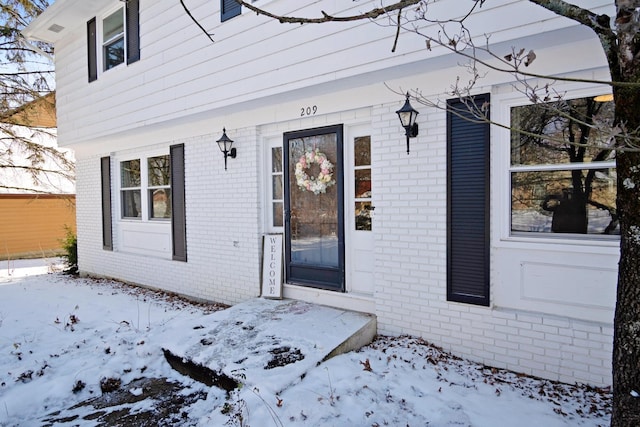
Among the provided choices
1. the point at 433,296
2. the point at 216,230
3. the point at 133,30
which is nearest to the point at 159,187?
the point at 216,230

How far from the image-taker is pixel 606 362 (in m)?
3.12

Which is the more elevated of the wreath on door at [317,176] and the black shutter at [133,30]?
the black shutter at [133,30]

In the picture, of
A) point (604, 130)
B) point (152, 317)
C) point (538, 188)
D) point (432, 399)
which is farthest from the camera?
point (152, 317)

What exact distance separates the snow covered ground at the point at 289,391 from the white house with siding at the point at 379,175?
1.36 ft

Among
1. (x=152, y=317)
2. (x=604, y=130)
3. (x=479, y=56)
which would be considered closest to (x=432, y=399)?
(x=604, y=130)

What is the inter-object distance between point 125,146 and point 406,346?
6.39 meters

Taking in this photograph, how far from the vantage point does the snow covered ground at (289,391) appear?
9.05 feet

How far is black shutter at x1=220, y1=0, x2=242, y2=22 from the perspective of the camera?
4.80 m

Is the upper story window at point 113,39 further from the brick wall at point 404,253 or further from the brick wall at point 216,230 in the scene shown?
the brick wall at point 404,253

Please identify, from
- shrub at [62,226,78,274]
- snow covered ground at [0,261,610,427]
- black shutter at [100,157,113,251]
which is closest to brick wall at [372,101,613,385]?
snow covered ground at [0,261,610,427]

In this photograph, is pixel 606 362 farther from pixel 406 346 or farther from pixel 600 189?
pixel 406 346

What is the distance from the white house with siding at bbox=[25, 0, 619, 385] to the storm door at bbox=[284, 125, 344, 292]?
22 millimetres

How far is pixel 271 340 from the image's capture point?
380 centimetres

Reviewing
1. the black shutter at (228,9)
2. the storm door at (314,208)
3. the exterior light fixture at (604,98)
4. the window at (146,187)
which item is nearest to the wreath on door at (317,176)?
the storm door at (314,208)
